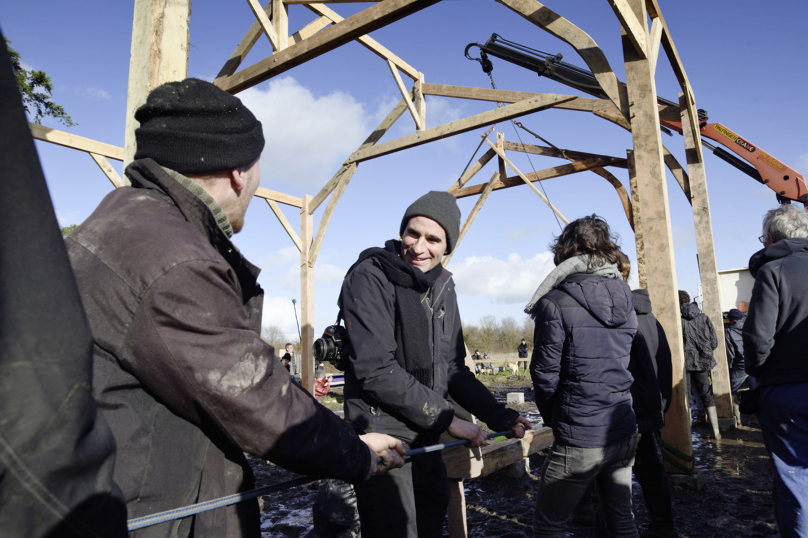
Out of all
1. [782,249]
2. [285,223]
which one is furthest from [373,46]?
[782,249]

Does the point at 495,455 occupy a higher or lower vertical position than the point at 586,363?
lower

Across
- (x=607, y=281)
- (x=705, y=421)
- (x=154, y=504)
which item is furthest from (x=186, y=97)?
(x=705, y=421)

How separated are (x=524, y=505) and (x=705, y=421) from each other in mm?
4534

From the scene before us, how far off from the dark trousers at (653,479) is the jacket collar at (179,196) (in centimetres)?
280

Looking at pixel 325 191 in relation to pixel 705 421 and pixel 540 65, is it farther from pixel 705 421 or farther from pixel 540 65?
pixel 705 421

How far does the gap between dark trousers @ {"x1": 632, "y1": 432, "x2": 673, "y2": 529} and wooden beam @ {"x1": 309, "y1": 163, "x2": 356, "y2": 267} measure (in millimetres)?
5422

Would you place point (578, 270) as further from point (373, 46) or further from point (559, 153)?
point (559, 153)

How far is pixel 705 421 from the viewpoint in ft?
22.7

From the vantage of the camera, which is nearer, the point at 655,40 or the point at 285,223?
the point at 655,40

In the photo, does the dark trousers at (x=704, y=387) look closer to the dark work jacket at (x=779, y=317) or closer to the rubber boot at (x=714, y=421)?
the rubber boot at (x=714, y=421)

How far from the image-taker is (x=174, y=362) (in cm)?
91

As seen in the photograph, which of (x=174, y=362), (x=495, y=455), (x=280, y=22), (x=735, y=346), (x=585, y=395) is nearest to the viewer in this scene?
(x=174, y=362)

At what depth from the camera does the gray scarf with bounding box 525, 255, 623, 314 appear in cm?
237

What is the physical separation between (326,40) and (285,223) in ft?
13.5
